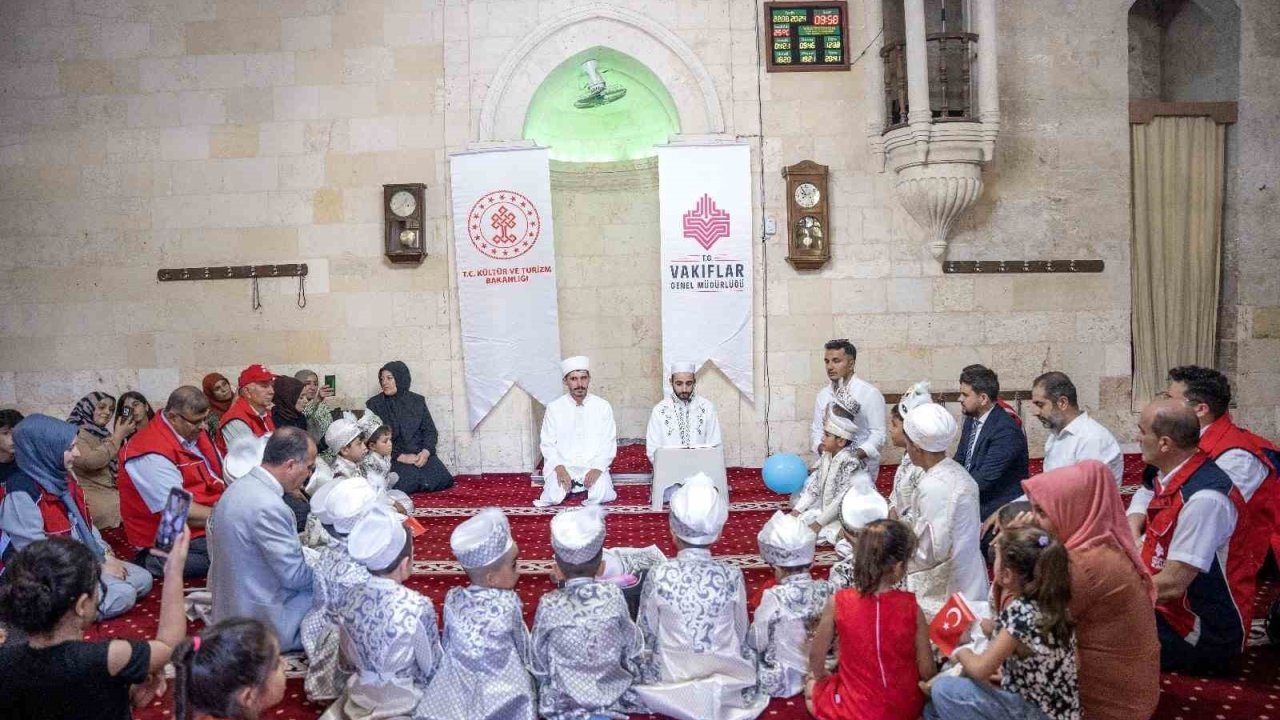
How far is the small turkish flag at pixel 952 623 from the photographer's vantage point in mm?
2725

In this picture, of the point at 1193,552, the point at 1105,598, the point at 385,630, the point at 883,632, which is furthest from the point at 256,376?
the point at 1193,552

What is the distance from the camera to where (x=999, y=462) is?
165 inches

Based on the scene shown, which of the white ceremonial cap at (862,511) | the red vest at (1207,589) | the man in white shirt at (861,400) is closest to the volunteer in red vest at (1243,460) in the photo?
the red vest at (1207,589)

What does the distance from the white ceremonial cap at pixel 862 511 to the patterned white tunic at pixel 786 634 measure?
0.49 m

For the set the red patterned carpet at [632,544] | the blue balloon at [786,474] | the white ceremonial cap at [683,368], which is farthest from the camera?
the white ceremonial cap at [683,368]

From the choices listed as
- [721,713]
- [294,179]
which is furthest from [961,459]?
[294,179]

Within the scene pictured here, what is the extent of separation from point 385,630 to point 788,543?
1.33 meters

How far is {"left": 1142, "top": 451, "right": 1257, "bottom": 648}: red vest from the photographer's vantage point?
3047mm

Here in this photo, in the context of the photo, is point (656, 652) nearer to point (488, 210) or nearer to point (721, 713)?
point (721, 713)

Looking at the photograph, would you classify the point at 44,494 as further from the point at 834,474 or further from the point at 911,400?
the point at 911,400

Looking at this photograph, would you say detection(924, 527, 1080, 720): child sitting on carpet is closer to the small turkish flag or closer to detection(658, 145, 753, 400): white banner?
the small turkish flag

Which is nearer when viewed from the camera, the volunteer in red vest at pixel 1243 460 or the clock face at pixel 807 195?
the volunteer in red vest at pixel 1243 460

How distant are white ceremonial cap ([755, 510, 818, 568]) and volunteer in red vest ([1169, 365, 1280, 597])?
4.97 ft

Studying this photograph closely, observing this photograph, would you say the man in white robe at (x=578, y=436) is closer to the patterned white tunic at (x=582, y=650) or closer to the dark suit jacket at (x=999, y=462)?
the dark suit jacket at (x=999, y=462)
